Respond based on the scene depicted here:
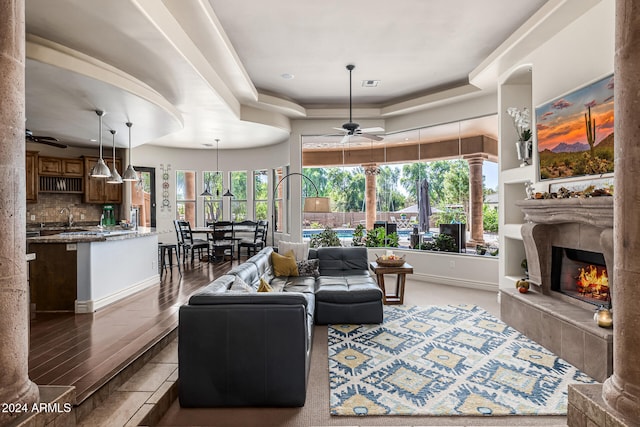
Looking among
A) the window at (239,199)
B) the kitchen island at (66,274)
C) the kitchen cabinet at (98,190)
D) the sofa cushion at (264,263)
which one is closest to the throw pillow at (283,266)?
the sofa cushion at (264,263)

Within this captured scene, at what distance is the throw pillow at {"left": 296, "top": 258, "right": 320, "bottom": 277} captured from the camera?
218 inches

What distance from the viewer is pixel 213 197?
33.9ft

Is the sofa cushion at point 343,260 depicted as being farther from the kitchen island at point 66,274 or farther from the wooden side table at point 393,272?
the kitchen island at point 66,274

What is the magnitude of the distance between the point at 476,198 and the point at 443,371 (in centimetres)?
406

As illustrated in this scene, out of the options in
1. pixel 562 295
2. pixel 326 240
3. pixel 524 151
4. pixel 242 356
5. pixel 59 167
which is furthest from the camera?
pixel 59 167

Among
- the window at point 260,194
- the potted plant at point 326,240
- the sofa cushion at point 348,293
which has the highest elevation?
the window at point 260,194

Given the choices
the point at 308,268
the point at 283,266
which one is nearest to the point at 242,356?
the point at 283,266

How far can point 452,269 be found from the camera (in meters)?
6.58

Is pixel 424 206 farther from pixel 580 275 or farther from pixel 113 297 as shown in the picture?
pixel 113 297

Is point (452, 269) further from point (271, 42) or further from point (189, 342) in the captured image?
point (189, 342)

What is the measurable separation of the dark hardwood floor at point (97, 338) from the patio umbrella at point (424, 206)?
451cm

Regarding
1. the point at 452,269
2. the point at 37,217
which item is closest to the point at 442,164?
the point at 452,269

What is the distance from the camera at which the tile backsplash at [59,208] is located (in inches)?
314

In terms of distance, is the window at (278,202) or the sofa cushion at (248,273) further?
the window at (278,202)
